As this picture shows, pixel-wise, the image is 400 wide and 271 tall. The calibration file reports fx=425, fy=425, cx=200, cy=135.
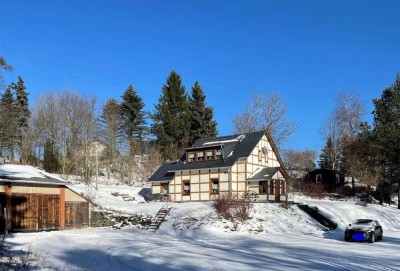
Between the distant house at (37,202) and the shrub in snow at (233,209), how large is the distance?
10.5 metres

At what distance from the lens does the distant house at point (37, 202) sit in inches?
1100

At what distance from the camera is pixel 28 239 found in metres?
23.4

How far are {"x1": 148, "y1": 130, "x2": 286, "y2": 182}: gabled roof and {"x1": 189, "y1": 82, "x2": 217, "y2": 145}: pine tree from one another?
15777 millimetres

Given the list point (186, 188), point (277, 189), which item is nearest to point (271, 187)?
point (277, 189)

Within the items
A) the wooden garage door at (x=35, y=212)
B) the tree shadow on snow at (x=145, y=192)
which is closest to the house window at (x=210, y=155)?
the tree shadow on snow at (x=145, y=192)

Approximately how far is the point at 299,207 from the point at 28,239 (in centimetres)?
2348

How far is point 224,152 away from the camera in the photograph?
4384 cm

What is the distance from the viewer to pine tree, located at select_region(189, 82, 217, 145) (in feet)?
212

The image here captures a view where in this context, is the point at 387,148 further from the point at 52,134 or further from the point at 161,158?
the point at 52,134

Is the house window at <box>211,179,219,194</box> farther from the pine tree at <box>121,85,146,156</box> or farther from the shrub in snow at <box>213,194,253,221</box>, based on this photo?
the pine tree at <box>121,85,146,156</box>

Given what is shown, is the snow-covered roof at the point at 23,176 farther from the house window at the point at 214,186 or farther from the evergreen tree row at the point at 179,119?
the evergreen tree row at the point at 179,119

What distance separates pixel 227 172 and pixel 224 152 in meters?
2.89

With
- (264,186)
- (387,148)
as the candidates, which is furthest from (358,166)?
(264,186)

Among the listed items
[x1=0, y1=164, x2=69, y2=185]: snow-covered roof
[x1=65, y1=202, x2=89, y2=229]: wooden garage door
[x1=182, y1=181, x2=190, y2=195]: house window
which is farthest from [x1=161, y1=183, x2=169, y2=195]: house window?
[x1=0, y1=164, x2=69, y2=185]: snow-covered roof
